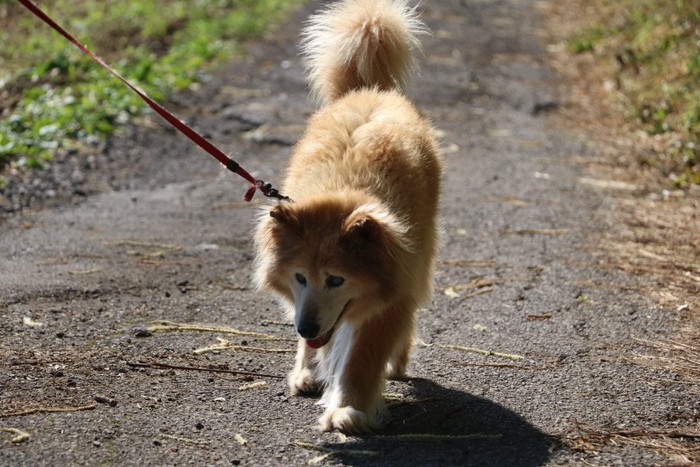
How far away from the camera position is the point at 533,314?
5863mm

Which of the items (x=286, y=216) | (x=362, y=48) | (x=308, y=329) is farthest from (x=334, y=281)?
(x=362, y=48)

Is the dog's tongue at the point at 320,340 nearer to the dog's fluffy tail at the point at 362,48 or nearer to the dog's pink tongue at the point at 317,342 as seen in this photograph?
the dog's pink tongue at the point at 317,342

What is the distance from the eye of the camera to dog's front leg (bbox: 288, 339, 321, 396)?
4871 millimetres

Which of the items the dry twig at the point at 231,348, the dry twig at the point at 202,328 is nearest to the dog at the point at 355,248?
the dry twig at the point at 231,348

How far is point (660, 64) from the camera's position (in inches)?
448

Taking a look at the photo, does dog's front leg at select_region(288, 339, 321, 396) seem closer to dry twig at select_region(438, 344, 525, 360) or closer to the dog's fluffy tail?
dry twig at select_region(438, 344, 525, 360)

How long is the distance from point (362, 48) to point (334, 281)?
220 cm

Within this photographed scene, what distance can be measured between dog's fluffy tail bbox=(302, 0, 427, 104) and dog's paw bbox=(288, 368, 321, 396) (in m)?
2.06

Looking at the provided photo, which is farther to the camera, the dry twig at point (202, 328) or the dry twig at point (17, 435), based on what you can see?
the dry twig at point (202, 328)

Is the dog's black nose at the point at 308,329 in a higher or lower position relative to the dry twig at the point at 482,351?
higher

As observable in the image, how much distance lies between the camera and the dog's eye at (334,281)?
14.5ft

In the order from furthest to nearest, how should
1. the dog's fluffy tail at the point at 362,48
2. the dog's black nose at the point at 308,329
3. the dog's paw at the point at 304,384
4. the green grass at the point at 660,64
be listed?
the green grass at the point at 660,64, the dog's fluffy tail at the point at 362,48, the dog's paw at the point at 304,384, the dog's black nose at the point at 308,329

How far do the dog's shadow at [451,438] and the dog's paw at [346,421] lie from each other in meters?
0.06

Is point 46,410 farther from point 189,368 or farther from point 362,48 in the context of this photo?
point 362,48
